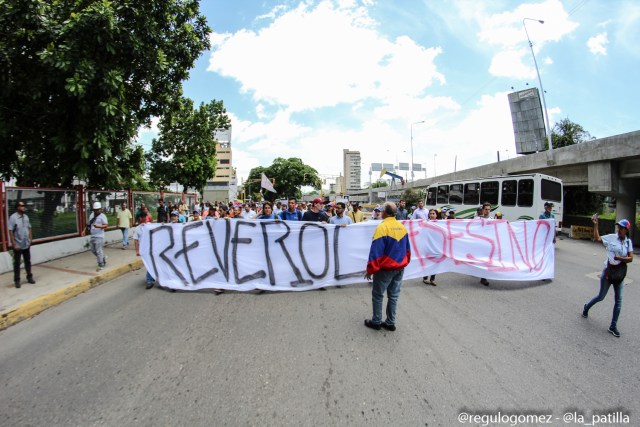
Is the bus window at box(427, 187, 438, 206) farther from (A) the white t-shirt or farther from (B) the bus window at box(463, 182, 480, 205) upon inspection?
(A) the white t-shirt

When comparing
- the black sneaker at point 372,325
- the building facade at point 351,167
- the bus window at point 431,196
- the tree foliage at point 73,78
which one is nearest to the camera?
the black sneaker at point 372,325

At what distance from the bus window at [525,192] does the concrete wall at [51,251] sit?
54.3 feet

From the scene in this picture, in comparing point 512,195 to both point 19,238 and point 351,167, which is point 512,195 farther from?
point 351,167

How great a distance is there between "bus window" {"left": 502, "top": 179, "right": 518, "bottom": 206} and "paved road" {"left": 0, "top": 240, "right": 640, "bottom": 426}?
341 inches

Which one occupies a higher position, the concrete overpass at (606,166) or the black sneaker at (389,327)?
the concrete overpass at (606,166)

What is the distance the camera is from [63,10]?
8.73 metres

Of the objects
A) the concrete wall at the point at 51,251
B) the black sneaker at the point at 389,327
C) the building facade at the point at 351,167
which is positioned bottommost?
the black sneaker at the point at 389,327

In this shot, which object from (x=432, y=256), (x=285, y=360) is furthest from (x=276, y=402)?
(x=432, y=256)

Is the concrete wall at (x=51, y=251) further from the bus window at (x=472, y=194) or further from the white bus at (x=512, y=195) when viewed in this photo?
the bus window at (x=472, y=194)

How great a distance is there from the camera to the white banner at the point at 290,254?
19.5 feet

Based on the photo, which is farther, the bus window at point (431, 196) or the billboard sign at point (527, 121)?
the billboard sign at point (527, 121)

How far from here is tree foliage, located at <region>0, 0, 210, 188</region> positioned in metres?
7.80

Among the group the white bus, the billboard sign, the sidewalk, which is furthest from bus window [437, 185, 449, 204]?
the sidewalk

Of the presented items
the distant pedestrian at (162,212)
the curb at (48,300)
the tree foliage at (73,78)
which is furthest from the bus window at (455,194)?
the curb at (48,300)
